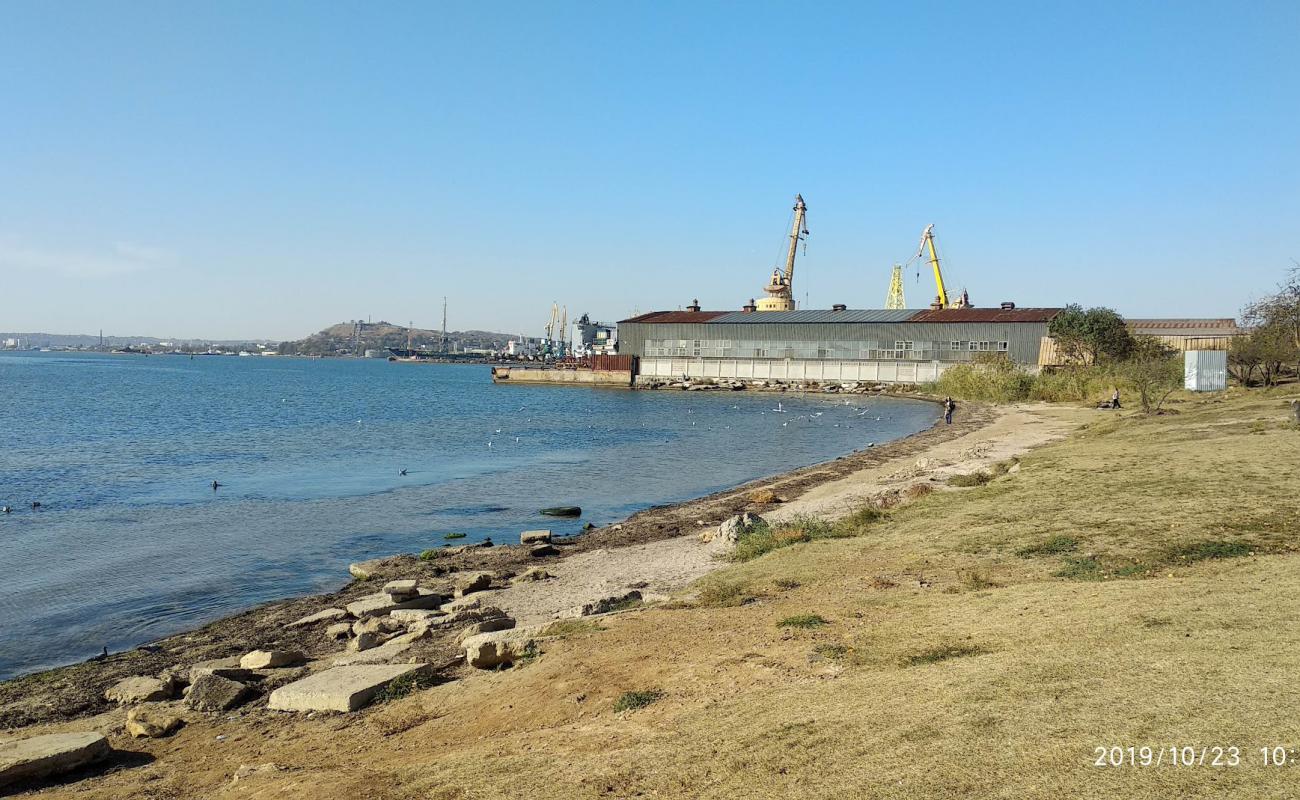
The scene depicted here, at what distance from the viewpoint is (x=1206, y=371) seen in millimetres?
55188

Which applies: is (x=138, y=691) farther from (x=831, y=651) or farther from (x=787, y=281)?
(x=787, y=281)

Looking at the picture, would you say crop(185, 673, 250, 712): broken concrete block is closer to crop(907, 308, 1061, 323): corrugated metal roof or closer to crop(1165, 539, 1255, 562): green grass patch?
crop(1165, 539, 1255, 562): green grass patch

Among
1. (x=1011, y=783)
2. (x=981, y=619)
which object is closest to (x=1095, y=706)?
(x=1011, y=783)

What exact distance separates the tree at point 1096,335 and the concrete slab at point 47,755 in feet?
273

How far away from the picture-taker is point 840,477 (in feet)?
109

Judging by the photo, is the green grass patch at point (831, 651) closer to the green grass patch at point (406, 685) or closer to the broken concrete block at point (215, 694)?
the green grass patch at point (406, 685)

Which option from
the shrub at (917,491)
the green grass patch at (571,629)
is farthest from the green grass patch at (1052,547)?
the shrub at (917,491)

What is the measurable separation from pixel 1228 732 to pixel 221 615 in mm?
17324

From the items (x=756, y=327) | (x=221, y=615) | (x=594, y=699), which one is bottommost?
(x=221, y=615)

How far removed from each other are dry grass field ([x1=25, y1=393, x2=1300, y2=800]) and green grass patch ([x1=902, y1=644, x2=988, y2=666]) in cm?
4

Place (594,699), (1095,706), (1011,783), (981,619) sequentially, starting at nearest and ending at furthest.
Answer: (1011,783) < (1095,706) < (594,699) < (981,619)

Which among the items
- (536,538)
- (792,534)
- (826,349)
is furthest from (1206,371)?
(826,349)

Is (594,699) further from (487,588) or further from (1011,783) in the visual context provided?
(487,588)

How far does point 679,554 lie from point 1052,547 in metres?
8.04
